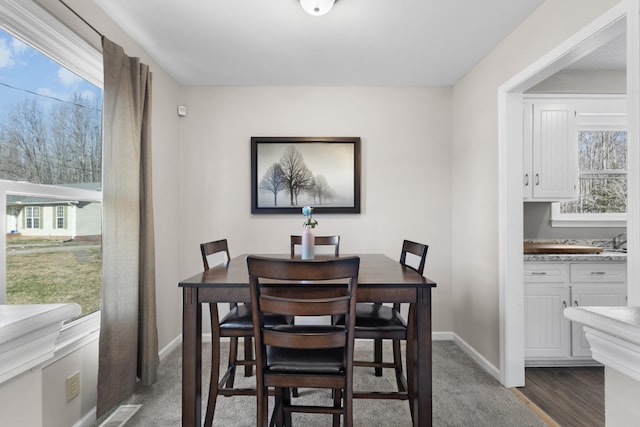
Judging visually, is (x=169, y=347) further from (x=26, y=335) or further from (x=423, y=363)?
(x=26, y=335)

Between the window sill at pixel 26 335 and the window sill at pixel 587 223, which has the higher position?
the window sill at pixel 587 223

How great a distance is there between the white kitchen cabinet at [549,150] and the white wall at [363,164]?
75 cm

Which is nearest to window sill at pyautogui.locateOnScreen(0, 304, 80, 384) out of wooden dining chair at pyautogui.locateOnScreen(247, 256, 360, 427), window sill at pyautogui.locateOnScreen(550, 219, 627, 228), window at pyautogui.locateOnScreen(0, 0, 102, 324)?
wooden dining chair at pyautogui.locateOnScreen(247, 256, 360, 427)

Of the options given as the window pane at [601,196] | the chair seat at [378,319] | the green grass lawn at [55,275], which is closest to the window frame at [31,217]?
the green grass lawn at [55,275]

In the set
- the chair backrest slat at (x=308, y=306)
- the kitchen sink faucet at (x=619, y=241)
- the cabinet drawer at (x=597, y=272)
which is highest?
the kitchen sink faucet at (x=619, y=241)

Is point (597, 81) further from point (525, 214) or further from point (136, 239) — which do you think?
point (136, 239)

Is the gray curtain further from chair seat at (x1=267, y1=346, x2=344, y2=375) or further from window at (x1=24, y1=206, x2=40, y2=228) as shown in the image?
chair seat at (x1=267, y1=346, x2=344, y2=375)

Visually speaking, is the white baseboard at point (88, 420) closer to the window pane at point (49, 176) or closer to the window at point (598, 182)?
the window pane at point (49, 176)

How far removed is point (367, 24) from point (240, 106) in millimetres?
1583

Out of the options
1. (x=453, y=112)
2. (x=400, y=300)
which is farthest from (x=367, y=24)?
(x=400, y=300)

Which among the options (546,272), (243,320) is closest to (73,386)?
(243,320)

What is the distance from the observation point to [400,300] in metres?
1.74

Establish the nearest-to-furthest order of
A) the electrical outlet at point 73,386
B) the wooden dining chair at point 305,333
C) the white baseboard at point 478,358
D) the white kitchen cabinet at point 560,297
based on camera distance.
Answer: the wooden dining chair at point 305,333 → the electrical outlet at point 73,386 → the white baseboard at point 478,358 → the white kitchen cabinet at point 560,297

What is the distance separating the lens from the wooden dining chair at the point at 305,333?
57.1 inches
